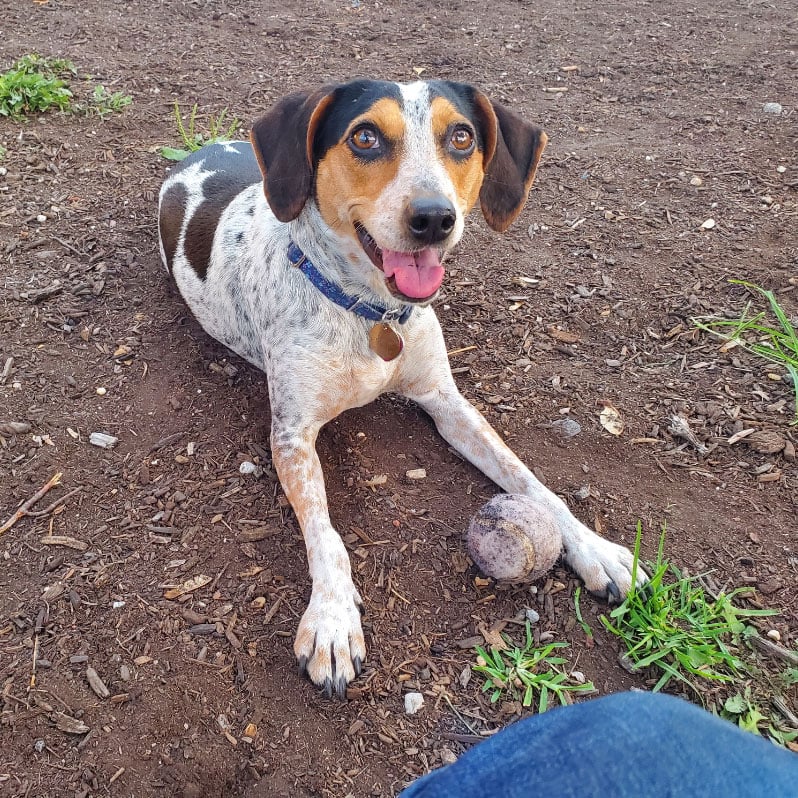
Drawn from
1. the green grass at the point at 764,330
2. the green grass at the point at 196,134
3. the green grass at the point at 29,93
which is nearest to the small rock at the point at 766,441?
the green grass at the point at 764,330

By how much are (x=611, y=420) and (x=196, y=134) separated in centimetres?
372

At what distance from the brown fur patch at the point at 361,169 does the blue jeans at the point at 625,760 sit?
1.95 meters

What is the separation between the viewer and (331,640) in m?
2.43

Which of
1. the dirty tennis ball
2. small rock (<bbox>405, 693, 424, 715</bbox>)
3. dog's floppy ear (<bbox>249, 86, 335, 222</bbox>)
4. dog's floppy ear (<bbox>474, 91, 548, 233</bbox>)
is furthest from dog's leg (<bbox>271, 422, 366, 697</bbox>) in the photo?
dog's floppy ear (<bbox>474, 91, 548, 233</bbox>)

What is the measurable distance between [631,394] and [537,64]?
13.4 ft

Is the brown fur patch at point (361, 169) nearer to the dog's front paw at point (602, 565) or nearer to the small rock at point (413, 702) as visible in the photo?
the dog's front paw at point (602, 565)

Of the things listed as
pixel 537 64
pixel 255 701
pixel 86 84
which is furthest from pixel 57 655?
pixel 537 64

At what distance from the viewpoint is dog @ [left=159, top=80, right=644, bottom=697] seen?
2.57 meters

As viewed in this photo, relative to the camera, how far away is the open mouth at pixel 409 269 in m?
2.64

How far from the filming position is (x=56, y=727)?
7.34 feet

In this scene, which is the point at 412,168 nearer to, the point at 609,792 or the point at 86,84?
the point at 609,792

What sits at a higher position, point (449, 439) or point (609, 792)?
point (609, 792)

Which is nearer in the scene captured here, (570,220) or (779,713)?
(779,713)

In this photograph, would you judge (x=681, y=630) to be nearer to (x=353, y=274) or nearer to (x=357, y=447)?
(x=357, y=447)
